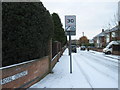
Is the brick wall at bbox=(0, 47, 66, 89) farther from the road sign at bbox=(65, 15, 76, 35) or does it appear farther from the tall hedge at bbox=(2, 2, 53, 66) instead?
the road sign at bbox=(65, 15, 76, 35)

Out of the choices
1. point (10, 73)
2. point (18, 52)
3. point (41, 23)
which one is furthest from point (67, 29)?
point (10, 73)

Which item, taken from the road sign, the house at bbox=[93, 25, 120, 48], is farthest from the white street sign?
the house at bbox=[93, 25, 120, 48]

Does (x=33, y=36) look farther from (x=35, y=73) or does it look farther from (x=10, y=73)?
(x=10, y=73)

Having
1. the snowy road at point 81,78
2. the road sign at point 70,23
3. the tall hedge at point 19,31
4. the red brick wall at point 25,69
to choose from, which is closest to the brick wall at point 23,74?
the red brick wall at point 25,69

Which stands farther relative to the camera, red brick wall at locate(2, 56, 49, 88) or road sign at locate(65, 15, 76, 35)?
road sign at locate(65, 15, 76, 35)

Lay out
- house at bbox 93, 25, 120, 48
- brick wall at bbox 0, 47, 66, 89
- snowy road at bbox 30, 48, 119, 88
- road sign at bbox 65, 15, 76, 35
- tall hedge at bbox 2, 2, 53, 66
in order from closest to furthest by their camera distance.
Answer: brick wall at bbox 0, 47, 66, 89 < tall hedge at bbox 2, 2, 53, 66 < snowy road at bbox 30, 48, 119, 88 < road sign at bbox 65, 15, 76, 35 < house at bbox 93, 25, 120, 48

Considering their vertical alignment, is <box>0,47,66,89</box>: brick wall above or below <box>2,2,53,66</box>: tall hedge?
below

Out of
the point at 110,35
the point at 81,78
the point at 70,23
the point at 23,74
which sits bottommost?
the point at 81,78

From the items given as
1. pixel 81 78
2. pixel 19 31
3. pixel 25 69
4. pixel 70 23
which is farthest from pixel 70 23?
Answer: pixel 25 69

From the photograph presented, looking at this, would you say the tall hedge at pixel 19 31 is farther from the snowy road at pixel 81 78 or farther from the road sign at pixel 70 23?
the road sign at pixel 70 23

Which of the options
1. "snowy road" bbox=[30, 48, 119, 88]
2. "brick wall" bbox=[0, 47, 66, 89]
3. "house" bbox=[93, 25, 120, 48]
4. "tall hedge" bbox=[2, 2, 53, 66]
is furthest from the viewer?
"house" bbox=[93, 25, 120, 48]

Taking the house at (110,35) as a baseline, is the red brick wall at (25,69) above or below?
below

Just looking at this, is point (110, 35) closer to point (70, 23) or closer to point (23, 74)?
point (70, 23)

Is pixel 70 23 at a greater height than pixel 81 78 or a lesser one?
greater
